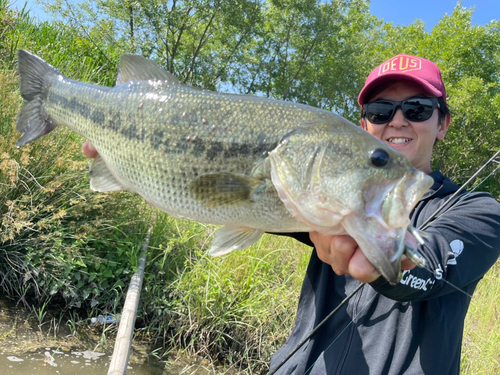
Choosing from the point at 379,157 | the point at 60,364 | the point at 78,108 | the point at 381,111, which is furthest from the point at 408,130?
the point at 60,364

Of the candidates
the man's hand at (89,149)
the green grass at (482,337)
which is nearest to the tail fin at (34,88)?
the man's hand at (89,149)

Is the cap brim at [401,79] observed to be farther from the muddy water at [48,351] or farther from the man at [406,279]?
the muddy water at [48,351]

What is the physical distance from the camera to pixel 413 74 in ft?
7.71

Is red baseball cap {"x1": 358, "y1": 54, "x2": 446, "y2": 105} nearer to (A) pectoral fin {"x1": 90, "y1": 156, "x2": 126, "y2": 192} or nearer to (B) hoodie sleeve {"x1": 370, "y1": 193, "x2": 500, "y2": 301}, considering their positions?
(B) hoodie sleeve {"x1": 370, "y1": 193, "x2": 500, "y2": 301}

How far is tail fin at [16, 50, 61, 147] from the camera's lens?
222 cm

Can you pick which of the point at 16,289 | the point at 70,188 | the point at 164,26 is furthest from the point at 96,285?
the point at 164,26

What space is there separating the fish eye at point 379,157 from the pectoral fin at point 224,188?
0.44m

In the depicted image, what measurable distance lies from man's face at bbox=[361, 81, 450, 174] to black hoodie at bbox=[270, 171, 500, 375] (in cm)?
31

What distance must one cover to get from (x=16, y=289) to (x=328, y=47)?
70.7ft

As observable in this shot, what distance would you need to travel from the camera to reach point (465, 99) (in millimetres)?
17688

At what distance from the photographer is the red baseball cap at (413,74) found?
2.34m

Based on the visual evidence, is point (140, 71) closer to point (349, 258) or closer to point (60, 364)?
point (349, 258)

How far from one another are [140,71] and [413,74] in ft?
5.32

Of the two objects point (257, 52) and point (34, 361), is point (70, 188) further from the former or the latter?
point (257, 52)
